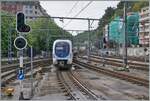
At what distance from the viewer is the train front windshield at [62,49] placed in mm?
44625

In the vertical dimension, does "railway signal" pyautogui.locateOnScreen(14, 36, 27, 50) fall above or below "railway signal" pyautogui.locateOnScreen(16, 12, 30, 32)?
below

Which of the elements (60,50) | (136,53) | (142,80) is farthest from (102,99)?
(136,53)

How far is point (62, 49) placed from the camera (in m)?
44.8

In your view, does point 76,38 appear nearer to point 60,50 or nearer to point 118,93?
point 60,50

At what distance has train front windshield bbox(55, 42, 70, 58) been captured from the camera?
44.6 metres

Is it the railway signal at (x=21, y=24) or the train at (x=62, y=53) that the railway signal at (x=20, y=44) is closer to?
the railway signal at (x=21, y=24)

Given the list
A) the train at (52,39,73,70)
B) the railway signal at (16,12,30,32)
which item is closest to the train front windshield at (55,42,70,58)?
the train at (52,39,73,70)

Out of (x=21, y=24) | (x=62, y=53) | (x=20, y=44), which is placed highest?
(x=21, y=24)

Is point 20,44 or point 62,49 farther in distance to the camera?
point 62,49

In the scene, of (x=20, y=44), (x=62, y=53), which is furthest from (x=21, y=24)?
(x=62, y=53)

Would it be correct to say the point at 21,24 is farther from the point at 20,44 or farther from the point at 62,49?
the point at 62,49

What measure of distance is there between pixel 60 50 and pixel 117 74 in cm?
1230

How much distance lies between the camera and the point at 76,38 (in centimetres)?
13750

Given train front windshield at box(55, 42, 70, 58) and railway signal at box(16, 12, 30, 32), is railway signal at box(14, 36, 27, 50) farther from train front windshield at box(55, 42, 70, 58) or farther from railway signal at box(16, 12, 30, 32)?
train front windshield at box(55, 42, 70, 58)
